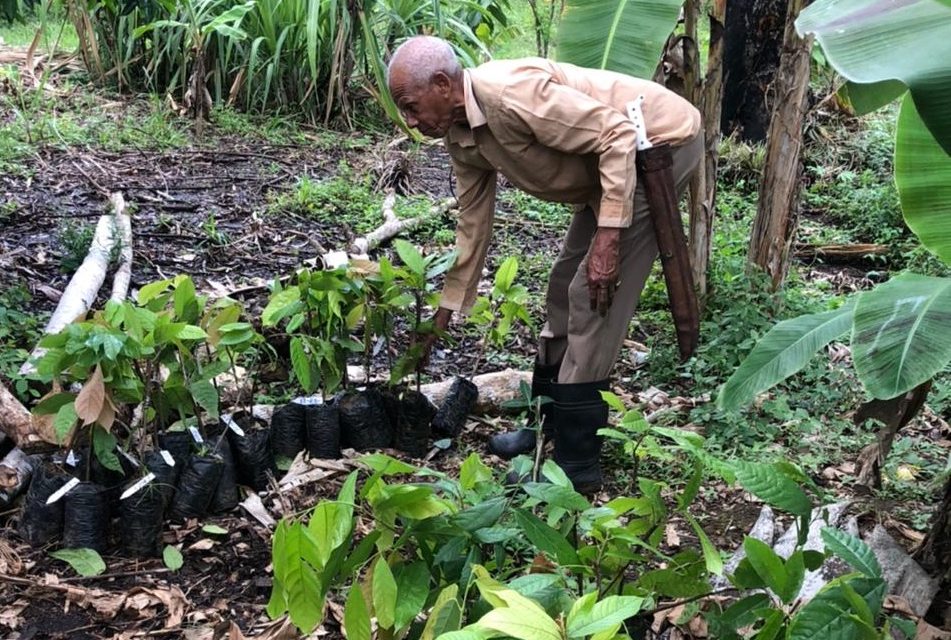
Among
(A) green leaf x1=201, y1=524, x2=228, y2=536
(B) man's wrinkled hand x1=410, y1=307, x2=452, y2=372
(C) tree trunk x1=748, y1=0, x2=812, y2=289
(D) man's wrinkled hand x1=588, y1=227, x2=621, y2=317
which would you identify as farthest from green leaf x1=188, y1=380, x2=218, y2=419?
(C) tree trunk x1=748, y1=0, x2=812, y2=289

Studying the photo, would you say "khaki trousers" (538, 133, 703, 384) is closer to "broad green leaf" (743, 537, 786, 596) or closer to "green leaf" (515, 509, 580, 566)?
"green leaf" (515, 509, 580, 566)


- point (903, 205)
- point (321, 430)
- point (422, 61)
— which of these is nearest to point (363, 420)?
point (321, 430)

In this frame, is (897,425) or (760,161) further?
(760,161)

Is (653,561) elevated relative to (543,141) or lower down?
lower down

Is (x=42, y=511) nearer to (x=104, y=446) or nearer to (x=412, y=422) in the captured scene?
(x=104, y=446)

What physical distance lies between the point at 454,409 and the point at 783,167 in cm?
204

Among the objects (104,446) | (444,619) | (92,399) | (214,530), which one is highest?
(444,619)

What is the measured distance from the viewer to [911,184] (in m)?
2.44

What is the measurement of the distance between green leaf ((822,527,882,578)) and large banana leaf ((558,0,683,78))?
2.34 metres

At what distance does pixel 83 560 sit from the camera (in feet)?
10.00

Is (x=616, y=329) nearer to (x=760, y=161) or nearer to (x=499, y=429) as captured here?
(x=499, y=429)

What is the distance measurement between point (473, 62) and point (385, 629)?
249 inches

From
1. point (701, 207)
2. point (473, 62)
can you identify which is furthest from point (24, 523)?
point (473, 62)

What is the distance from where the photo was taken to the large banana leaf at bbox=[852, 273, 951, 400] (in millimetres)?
2092
